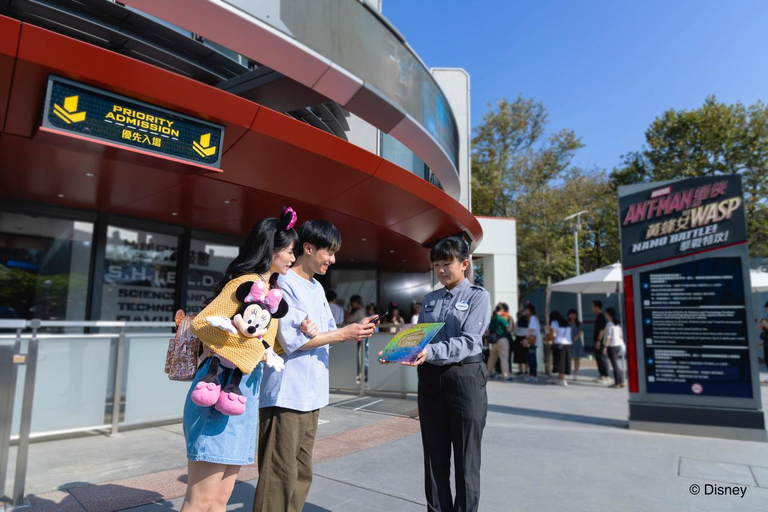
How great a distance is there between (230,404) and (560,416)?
6342 mm

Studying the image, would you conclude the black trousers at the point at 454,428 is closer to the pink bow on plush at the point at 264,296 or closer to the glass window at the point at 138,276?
the pink bow on plush at the point at 264,296

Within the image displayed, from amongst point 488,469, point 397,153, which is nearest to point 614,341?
point 397,153

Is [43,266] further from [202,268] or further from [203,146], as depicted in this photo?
[203,146]

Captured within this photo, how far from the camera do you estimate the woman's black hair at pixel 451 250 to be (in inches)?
115

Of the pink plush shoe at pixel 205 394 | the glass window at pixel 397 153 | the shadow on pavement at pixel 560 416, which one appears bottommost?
the shadow on pavement at pixel 560 416

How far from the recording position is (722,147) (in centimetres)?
2475

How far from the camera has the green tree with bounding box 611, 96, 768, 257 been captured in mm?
24156

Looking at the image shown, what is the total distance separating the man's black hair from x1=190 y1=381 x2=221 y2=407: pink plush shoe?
82 cm

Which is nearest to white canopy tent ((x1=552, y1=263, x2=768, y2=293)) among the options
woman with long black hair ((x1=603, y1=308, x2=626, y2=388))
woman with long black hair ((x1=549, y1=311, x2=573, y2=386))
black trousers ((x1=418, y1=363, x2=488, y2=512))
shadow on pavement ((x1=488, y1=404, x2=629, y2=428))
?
woman with long black hair ((x1=603, y1=308, x2=626, y2=388))

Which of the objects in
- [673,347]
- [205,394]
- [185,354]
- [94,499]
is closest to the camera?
[205,394]

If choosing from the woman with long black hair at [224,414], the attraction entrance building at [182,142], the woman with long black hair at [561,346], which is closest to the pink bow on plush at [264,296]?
the woman with long black hair at [224,414]

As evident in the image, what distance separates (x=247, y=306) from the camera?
2.00 metres

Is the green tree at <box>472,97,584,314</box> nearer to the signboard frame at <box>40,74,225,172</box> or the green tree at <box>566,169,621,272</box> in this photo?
the green tree at <box>566,169,621,272</box>

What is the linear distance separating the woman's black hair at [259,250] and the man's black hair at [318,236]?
18 centimetres
